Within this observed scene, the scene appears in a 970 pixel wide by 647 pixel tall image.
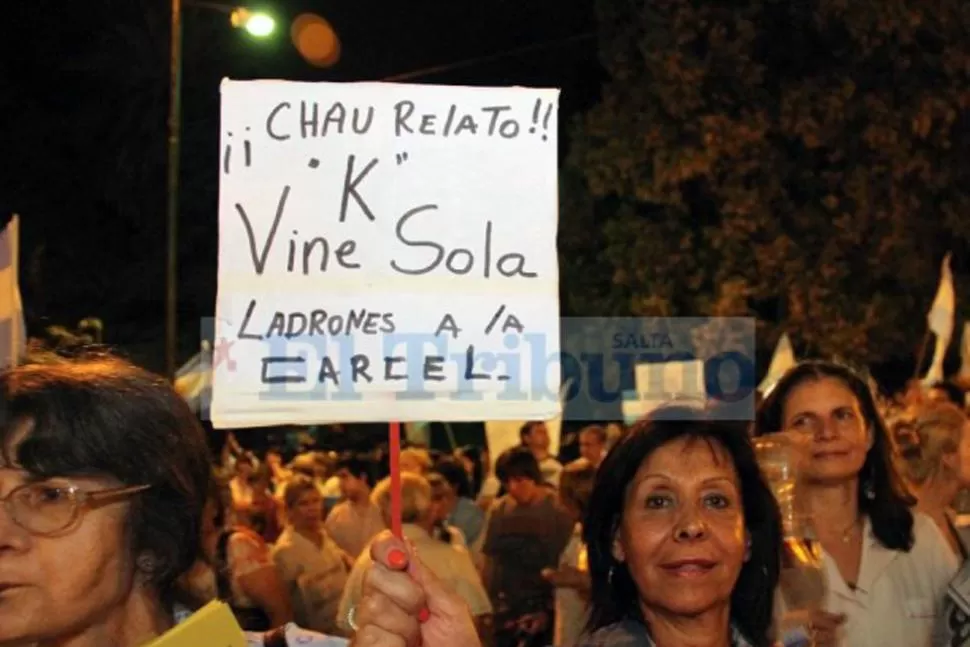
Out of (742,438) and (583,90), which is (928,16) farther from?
(742,438)

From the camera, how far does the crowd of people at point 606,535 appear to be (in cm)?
188

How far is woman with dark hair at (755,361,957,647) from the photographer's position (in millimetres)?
3342

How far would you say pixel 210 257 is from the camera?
14.5 m

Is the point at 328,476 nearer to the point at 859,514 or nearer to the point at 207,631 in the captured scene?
the point at 859,514

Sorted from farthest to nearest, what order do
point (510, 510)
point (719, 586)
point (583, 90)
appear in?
point (583, 90) < point (510, 510) < point (719, 586)

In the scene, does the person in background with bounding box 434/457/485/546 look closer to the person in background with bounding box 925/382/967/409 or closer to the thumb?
the person in background with bounding box 925/382/967/409

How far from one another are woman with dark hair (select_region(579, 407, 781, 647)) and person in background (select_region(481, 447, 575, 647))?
314 cm

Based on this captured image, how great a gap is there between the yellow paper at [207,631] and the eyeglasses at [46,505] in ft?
0.71

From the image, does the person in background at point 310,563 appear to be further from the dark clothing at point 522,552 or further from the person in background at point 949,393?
the person in background at point 949,393

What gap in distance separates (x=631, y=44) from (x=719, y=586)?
1264 cm

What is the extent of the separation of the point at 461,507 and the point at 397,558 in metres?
5.03

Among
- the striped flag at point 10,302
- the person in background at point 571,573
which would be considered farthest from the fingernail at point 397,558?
the person in background at point 571,573

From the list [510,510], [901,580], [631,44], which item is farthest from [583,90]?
[901,580]

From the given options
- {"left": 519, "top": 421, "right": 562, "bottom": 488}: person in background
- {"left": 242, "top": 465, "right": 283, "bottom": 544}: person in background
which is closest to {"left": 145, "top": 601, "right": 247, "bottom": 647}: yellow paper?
{"left": 242, "top": 465, "right": 283, "bottom": 544}: person in background
